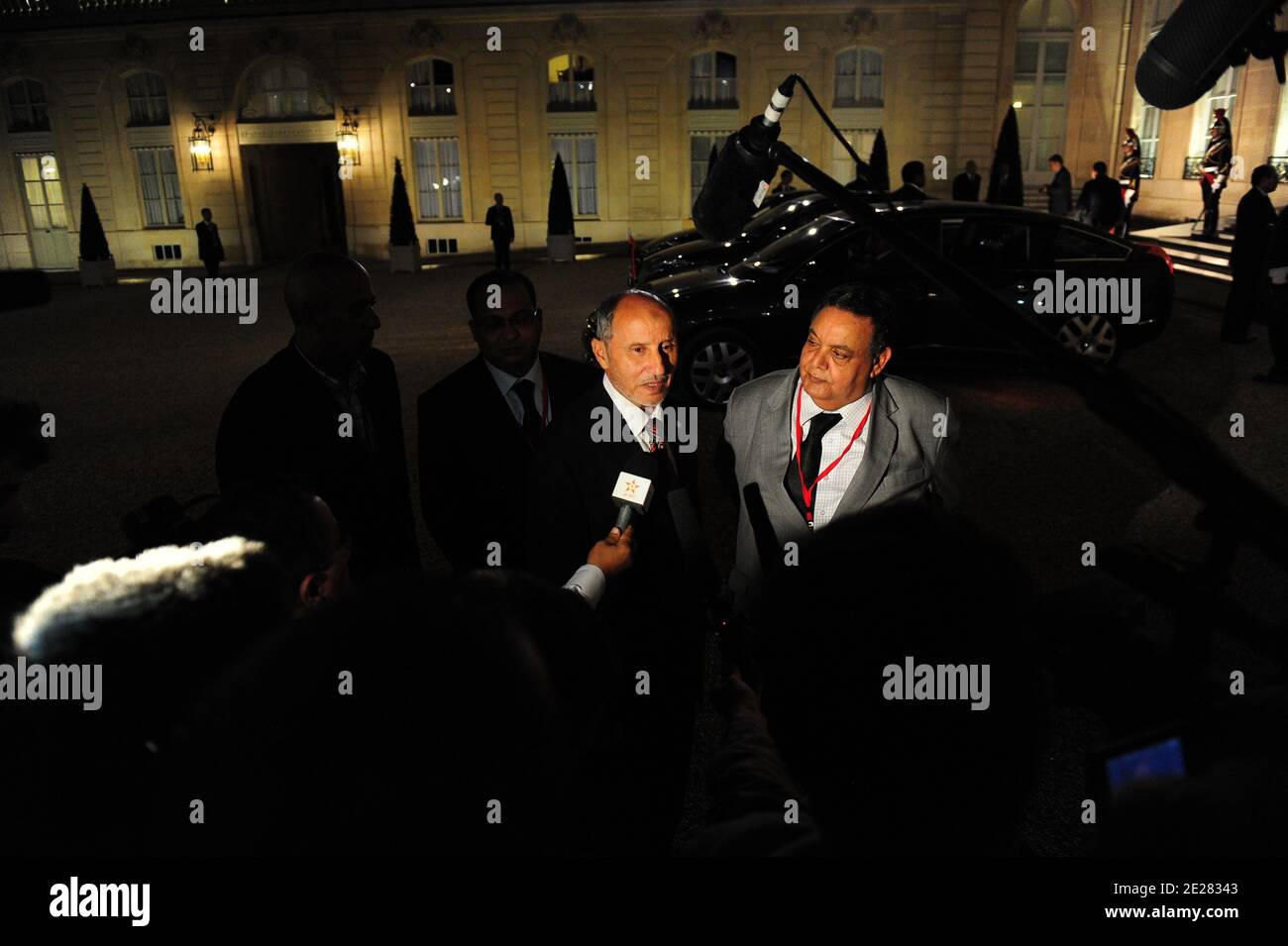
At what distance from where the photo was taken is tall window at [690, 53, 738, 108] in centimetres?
2423

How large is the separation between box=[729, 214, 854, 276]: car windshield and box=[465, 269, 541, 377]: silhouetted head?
16.3 feet

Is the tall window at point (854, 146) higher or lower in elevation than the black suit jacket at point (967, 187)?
higher

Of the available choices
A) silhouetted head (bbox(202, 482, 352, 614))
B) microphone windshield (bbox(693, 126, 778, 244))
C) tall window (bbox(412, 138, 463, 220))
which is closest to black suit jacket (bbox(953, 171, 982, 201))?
tall window (bbox(412, 138, 463, 220))

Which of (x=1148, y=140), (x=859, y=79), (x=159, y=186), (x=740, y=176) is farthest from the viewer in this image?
(x=159, y=186)

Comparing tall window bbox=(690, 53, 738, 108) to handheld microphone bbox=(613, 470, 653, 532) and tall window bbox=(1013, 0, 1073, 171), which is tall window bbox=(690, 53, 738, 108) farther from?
handheld microphone bbox=(613, 470, 653, 532)

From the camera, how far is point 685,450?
2.78m

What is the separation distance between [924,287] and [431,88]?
21.6 meters

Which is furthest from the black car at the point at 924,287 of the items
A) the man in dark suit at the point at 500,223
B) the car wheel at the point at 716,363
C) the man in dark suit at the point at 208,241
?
the man in dark suit at the point at 208,241

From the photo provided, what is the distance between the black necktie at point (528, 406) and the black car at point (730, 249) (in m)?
5.73

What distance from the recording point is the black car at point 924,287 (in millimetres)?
7613

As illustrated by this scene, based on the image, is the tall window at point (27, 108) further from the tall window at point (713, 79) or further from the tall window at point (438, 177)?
the tall window at point (713, 79)

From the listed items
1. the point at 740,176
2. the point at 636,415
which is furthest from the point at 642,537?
the point at 740,176

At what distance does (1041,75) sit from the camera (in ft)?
76.9

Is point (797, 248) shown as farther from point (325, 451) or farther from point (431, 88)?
point (431, 88)
